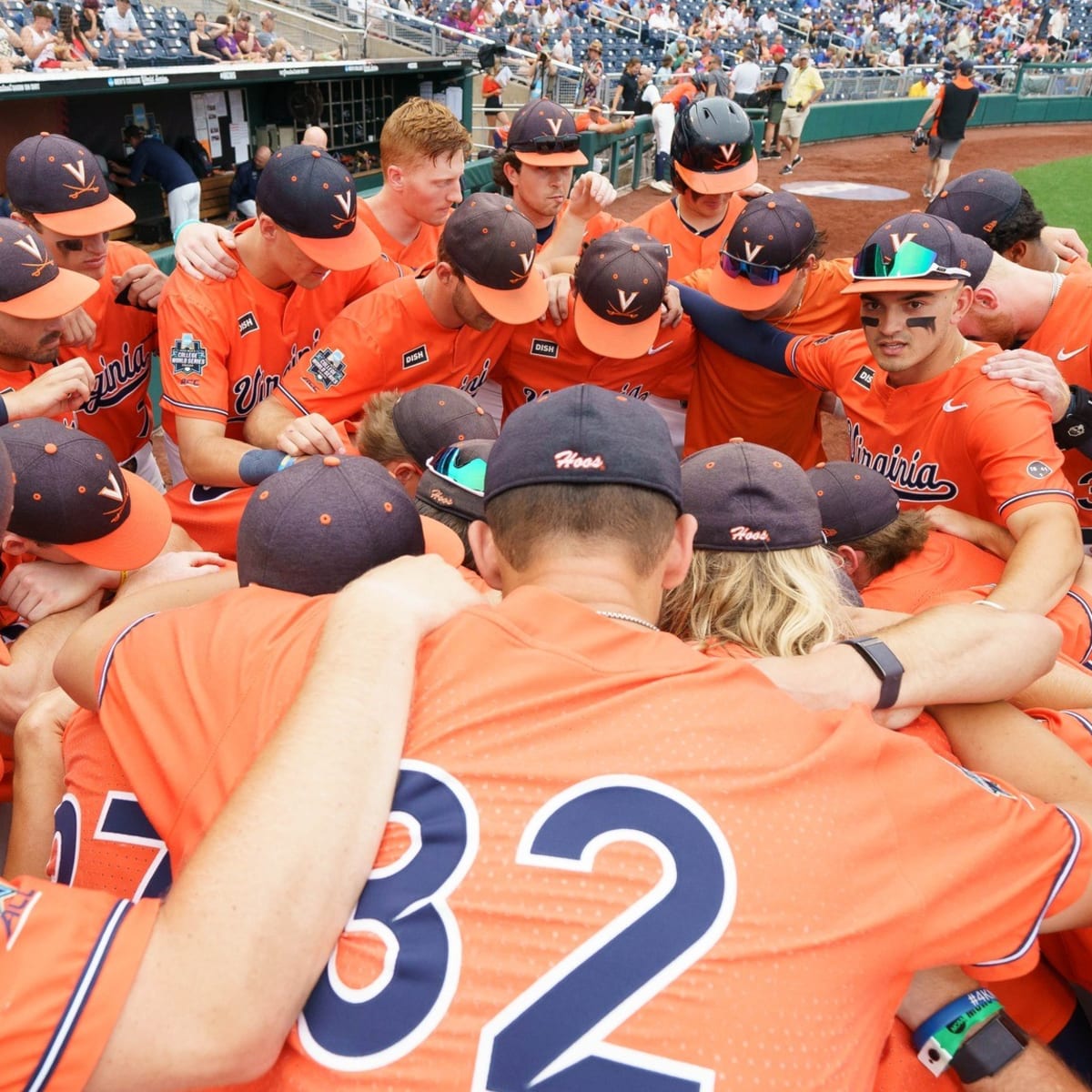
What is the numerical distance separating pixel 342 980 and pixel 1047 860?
105 centimetres

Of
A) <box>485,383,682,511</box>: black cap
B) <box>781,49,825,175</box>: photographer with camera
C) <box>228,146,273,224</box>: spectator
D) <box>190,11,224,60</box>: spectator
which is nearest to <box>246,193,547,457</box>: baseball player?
<box>485,383,682,511</box>: black cap

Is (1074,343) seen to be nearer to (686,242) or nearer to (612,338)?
(612,338)

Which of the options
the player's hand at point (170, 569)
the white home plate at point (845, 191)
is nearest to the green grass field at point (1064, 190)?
the white home plate at point (845, 191)

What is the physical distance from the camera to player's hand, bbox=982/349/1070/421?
115 inches

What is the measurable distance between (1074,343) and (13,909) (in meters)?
3.95

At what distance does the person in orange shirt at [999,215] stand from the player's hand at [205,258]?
294 cm

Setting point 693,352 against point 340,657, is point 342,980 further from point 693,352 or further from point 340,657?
point 693,352

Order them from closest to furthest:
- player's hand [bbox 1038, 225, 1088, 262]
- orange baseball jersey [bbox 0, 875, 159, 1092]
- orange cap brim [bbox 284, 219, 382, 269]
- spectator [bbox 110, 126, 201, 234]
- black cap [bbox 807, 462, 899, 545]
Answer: orange baseball jersey [bbox 0, 875, 159, 1092] → black cap [bbox 807, 462, 899, 545] → orange cap brim [bbox 284, 219, 382, 269] → player's hand [bbox 1038, 225, 1088, 262] → spectator [bbox 110, 126, 201, 234]

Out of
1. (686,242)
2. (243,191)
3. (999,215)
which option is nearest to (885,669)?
(999,215)

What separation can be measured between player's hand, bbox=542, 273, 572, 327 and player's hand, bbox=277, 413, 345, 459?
50.6 inches

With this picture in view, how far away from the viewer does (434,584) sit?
1450mm

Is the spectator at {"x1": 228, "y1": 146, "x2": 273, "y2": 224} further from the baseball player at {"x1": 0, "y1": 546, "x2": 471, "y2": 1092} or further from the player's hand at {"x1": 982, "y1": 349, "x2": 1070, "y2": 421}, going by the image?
the baseball player at {"x1": 0, "y1": 546, "x2": 471, "y2": 1092}

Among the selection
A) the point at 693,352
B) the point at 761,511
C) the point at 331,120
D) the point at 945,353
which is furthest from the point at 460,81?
the point at 761,511

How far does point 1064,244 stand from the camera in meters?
4.48
